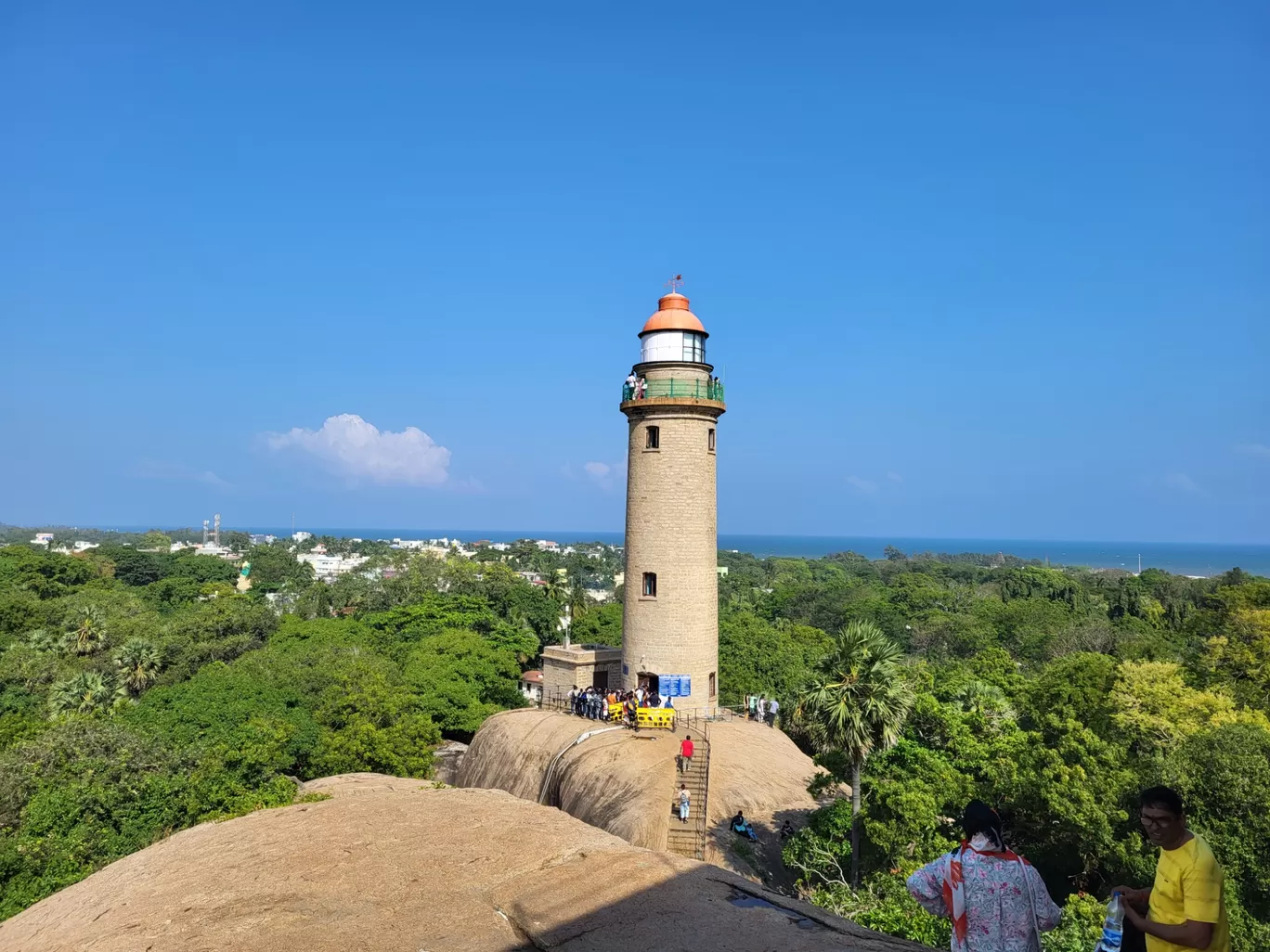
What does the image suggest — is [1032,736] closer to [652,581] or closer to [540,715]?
[652,581]

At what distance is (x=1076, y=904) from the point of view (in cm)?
1198

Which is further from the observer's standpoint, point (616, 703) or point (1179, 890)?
point (616, 703)

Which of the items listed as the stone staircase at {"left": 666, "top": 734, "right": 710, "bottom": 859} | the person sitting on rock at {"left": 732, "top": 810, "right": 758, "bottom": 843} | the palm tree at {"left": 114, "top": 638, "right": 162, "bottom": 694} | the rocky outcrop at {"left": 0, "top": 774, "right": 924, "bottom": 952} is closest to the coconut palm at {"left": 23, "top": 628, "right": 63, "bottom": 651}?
the palm tree at {"left": 114, "top": 638, "right": 162, "bottom": 694}

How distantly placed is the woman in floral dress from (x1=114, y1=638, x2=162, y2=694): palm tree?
4330cm

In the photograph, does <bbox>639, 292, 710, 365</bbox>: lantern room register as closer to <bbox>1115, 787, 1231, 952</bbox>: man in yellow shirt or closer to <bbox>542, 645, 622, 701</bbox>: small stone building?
A: <bbox>542, 645, 622, 701</bbox>: small stone building

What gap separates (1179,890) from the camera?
4664mm

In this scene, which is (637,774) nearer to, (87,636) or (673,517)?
(673,517)

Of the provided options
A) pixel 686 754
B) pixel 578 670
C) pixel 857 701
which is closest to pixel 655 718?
pixel 686 754

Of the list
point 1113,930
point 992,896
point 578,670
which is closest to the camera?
point 1113,930

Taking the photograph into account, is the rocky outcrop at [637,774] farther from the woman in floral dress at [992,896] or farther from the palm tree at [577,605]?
the palm tree at [577,605]

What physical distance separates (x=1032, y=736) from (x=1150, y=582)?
85359 mm

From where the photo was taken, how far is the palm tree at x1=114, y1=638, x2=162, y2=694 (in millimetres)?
38625

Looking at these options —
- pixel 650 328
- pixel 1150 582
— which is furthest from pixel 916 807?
pixel 1150 582

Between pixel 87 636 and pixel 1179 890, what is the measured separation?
5181 cm
